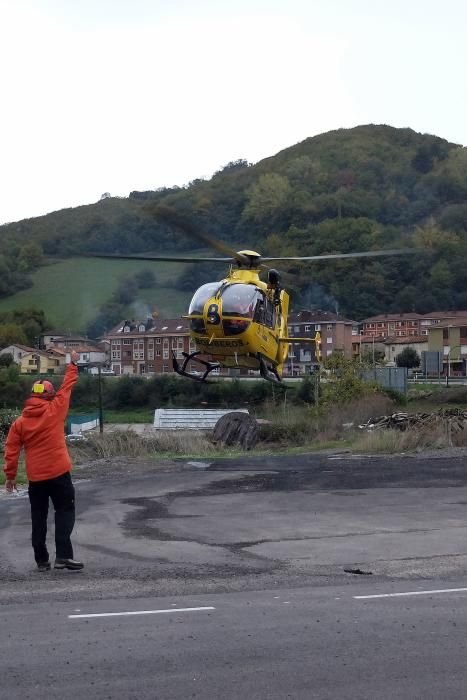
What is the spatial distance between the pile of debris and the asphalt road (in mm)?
14554

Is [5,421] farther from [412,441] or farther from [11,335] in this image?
[11,335]

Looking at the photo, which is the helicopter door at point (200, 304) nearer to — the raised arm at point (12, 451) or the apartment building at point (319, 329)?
the raised arm at point (12, 451)

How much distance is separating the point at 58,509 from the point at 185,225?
15535 mm

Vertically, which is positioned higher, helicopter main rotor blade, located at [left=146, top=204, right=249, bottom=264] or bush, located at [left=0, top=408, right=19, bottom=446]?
helicopter main rotor blade, located at [left=146, top=204, right=249, bottom=264]

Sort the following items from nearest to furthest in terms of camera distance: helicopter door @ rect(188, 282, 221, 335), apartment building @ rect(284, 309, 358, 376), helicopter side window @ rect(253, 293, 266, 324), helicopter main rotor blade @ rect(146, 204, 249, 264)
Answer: helicopter main rotor blade @ rect(146, 204, 249, 264), helicopter door @ rect(188, 282, 221, 335), helicopter side window @ rect(253, 293, 266, 324), apartment building @ rect(284, 309, 358, 376)

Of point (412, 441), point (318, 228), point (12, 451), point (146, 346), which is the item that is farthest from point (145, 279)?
point (12, 451)

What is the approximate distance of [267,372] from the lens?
1137 inches

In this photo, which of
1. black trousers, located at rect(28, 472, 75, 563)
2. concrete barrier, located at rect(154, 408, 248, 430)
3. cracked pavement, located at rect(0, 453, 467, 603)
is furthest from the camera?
concrete barrier, located at rect(154, 408, 248, 430)

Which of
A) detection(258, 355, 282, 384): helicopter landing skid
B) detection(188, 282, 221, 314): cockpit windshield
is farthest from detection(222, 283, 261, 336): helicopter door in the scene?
detection(258, 355, 282, 384): helicopter landing skid

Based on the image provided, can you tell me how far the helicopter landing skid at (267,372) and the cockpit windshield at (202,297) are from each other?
7.72 ft

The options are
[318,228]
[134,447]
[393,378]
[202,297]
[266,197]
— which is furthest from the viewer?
[266,197]

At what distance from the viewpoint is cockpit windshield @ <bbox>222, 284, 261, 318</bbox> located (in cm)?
2614

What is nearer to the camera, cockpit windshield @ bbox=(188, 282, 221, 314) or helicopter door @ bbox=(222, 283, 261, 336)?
helicopter door @ bbox=(222, 283, 261, 336)

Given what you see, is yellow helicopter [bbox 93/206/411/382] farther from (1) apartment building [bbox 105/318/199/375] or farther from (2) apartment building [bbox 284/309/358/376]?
(2) apartment building [bbox 284/309/358/376]
